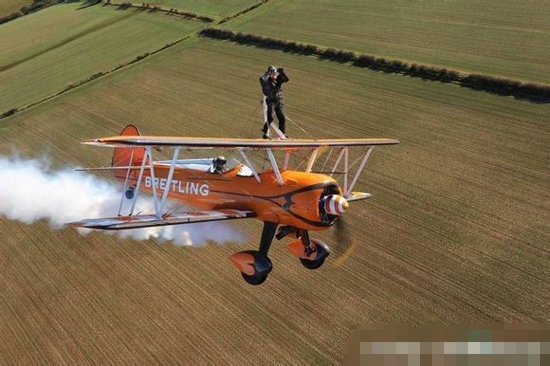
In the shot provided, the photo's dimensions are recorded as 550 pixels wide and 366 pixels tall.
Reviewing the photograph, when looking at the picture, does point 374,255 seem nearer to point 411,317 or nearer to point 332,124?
point 411,317

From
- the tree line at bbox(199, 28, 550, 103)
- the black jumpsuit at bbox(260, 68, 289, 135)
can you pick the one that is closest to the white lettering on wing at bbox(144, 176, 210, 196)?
the black jumpsuit at bbox(260, 68, 289, 135)

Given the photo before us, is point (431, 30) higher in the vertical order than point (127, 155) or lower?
higher

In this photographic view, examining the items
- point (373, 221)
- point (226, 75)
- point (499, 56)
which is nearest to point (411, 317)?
point (373, 221)

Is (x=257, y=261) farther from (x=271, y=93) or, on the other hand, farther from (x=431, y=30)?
(x=431, y=30)

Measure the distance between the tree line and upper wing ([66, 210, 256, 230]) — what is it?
2151 centimetres

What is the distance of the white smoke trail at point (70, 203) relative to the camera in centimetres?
1914

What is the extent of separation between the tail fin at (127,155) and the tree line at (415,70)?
68.1 feet

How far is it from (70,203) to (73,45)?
3907cm

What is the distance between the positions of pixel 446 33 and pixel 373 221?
24.0 m

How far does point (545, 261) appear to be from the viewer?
1616cm

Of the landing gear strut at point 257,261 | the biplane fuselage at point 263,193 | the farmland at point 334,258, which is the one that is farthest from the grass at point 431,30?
the landing gear strut at point 257,261

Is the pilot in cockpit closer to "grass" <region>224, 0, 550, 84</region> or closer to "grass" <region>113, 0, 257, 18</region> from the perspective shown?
"grass" <region>224, 0, 550, 84</region>

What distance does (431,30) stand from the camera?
Result: 125ft

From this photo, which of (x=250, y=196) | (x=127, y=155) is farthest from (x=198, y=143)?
(x=127, y=155)
